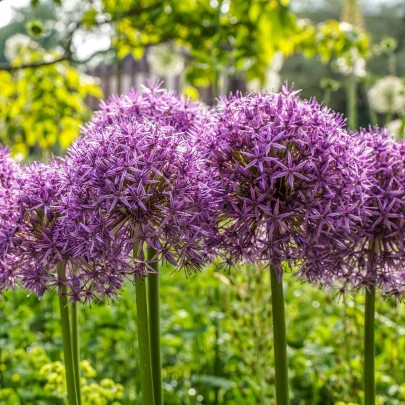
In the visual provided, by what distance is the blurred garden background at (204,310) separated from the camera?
2963 millimetres

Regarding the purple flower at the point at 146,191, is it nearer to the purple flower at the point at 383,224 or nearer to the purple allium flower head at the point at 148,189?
the purple allium flower head at the point at 148,189

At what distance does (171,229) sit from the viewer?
59.5 inches

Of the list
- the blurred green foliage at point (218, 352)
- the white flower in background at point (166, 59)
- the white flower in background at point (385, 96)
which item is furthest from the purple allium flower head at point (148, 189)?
the white flower in background at point (166, 59)

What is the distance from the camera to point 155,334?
1787 millimetres

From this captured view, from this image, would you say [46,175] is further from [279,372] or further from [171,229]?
[279,372]

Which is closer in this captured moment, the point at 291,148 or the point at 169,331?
the point at 291,148

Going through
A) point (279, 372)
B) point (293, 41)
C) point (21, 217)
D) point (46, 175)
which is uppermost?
point (293, 41)

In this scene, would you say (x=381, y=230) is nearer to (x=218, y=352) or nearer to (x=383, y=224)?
(x=383, y=224)

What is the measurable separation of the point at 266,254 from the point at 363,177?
0.31 metres

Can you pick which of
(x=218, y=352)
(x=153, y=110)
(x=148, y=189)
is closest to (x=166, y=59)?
(x=218, y=352)

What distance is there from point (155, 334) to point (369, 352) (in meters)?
0.60

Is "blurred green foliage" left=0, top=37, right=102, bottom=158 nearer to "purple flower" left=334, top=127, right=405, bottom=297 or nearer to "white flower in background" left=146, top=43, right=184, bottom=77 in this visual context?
"white flower in background" left=146, top=43, right=184, bottom=77

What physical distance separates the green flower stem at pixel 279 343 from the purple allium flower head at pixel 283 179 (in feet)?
0.29

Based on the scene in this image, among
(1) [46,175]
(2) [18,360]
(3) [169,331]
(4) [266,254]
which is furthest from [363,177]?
(2) [18,360]
